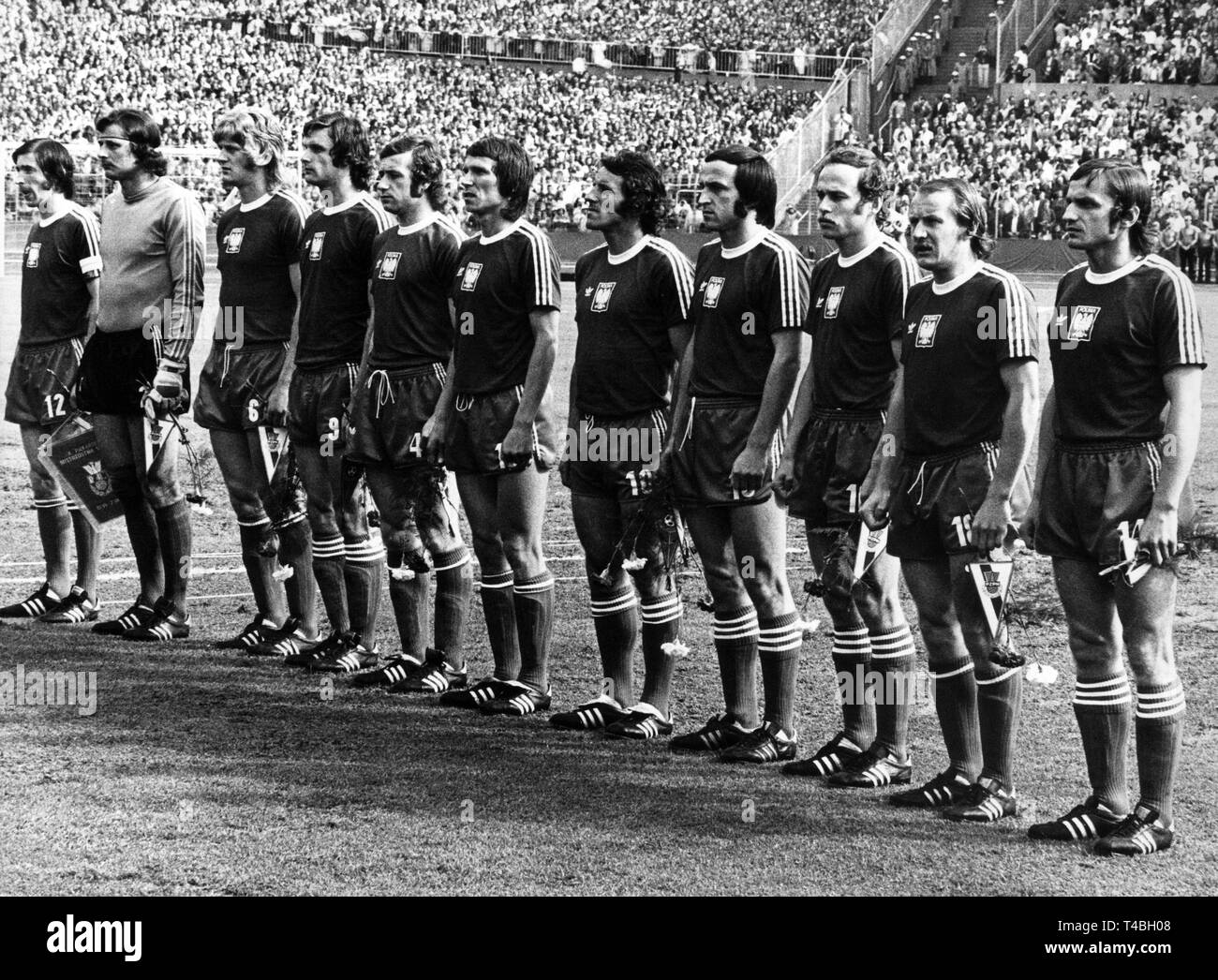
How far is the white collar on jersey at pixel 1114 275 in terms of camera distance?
584cm

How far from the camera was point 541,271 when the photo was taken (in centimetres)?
768

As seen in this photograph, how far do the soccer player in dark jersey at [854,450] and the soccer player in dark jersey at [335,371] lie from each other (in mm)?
2628

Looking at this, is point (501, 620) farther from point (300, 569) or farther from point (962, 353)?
point (962, 353)

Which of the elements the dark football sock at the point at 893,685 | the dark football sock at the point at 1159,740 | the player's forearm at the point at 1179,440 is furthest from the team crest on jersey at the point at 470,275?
the dark football sock at the point at 1159,740

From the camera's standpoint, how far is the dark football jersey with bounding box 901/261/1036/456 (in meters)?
6.10

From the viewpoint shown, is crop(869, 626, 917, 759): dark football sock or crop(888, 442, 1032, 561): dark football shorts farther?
crop(869, 626, 917, 759): dark football sock

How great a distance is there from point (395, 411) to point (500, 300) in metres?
0.86

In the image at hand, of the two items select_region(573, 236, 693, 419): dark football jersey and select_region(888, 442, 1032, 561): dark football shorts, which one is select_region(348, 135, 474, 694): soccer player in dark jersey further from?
select_region(888, 442, 1032, 561): dark football shorts

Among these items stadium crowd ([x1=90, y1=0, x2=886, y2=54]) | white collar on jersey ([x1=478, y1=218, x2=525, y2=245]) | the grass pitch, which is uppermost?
stadium crowd ([x1=90, y1=0, x2=886, y2=54])

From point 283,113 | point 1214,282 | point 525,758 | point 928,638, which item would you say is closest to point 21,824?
point 525,758

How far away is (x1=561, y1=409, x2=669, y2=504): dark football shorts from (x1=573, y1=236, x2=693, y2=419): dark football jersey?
0.05 meters

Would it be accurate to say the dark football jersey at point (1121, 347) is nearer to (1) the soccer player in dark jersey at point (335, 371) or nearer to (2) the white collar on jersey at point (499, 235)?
(2) the white collar on jersey at point (499, 235)

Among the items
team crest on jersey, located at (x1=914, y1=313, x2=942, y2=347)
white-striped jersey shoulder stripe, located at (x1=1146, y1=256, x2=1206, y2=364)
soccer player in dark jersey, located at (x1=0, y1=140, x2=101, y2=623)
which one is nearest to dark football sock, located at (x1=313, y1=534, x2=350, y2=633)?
soccer player in dark jersey, located at (x1=0, y1=140, x2=101, y2=623)

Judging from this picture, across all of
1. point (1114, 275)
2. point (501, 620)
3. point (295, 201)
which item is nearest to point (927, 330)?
point (1114, 275)
